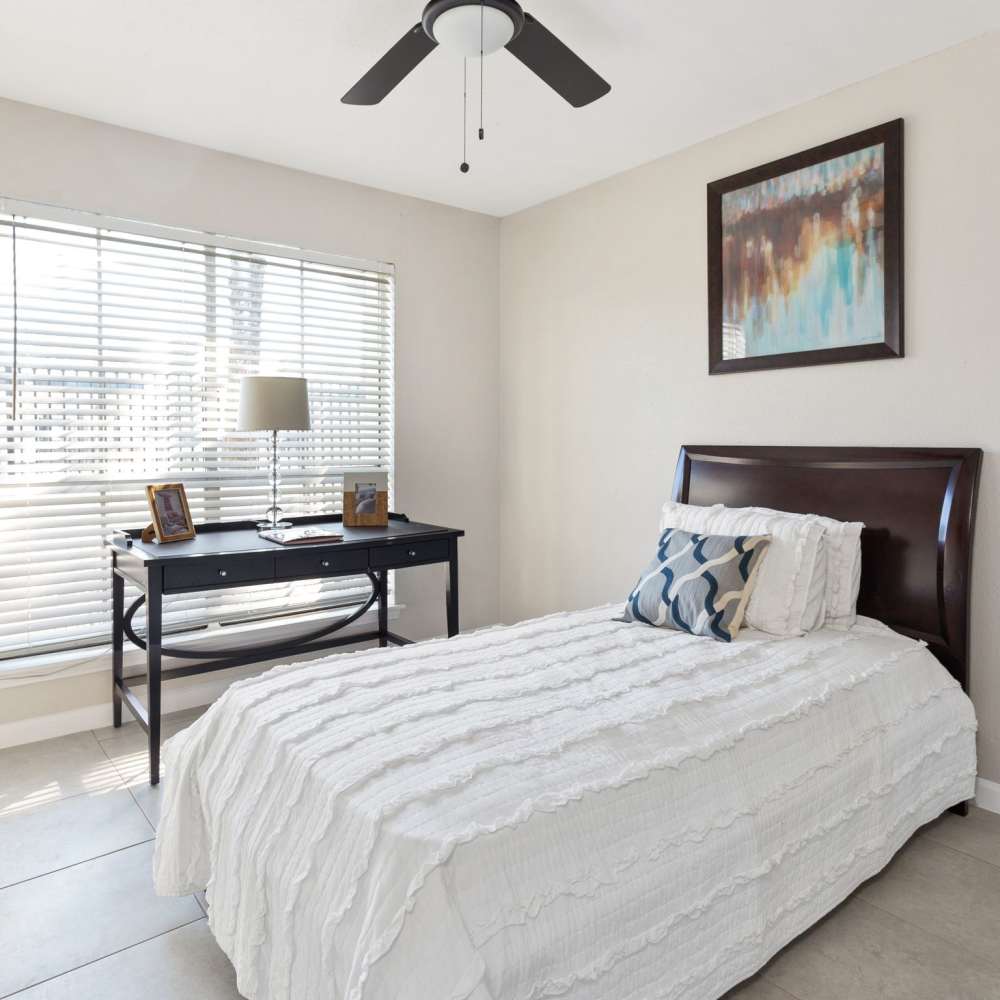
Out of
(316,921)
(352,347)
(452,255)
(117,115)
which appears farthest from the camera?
(452,255)

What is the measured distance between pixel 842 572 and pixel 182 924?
7.29 ft

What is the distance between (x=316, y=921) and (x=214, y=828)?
0.51 metres

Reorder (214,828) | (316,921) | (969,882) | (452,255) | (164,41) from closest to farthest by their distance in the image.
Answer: (316,921), (214,828), (969,882), (164,41), (452,255)

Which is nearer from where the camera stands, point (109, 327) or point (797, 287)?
point (797, 287)

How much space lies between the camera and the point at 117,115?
9.70 feet

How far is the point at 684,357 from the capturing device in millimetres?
3332

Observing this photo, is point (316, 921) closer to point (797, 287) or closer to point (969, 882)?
point (969, 882)

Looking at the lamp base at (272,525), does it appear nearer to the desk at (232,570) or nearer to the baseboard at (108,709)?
the desk at (232,570)

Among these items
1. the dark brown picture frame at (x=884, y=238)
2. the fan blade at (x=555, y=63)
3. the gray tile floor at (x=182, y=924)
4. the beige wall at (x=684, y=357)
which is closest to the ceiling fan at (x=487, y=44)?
the fan blade at (x=555, y=63)

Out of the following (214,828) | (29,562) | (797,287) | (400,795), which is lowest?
(214,828)

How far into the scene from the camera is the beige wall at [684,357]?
2424 mm

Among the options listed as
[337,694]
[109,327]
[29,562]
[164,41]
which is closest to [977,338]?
[337,694]

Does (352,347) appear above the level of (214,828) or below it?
above

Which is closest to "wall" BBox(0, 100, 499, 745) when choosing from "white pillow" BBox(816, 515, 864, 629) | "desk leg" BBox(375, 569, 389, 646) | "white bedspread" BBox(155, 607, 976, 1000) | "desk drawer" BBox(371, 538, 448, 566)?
"desk leg" BBox(375, 569, 389, 646)
